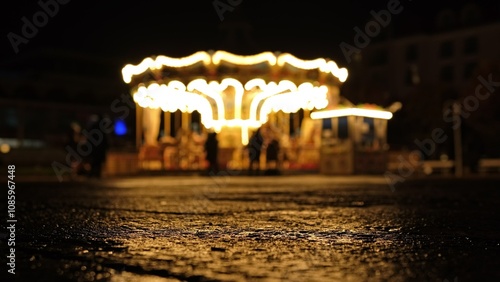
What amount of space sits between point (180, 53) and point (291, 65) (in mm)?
4488

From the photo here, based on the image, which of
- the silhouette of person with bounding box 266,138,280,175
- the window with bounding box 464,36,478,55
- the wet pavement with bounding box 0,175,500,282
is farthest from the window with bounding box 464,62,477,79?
the wet pavement with bounding box 0,175,500,282

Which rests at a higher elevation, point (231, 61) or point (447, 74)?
point (447, 74)

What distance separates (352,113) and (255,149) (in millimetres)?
5880

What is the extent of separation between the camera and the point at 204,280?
2.46 m

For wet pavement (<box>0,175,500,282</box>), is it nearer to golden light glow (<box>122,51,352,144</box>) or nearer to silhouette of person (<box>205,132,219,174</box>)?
silhouette of person (<box>205,132,219,174</box>)

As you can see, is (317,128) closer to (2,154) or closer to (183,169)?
(183,169)

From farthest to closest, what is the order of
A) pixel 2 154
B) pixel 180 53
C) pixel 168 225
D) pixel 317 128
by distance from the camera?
pixel 2 154, pixel 317 128, pixel 180 53, pixel 168 225

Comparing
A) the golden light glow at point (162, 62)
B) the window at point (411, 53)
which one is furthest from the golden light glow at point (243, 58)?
the window at point (411, 53)

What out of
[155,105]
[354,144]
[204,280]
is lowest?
[204,280]

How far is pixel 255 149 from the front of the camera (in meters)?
21.8

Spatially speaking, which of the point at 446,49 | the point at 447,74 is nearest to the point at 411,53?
the point at 446,49

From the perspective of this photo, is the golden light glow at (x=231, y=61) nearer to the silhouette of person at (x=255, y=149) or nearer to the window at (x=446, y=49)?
the silhouette of person at (x=255, y=149)

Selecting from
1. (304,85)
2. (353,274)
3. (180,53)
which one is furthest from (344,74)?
(353,274)

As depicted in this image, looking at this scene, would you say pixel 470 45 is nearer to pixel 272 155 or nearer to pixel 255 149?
pixel 272 155
